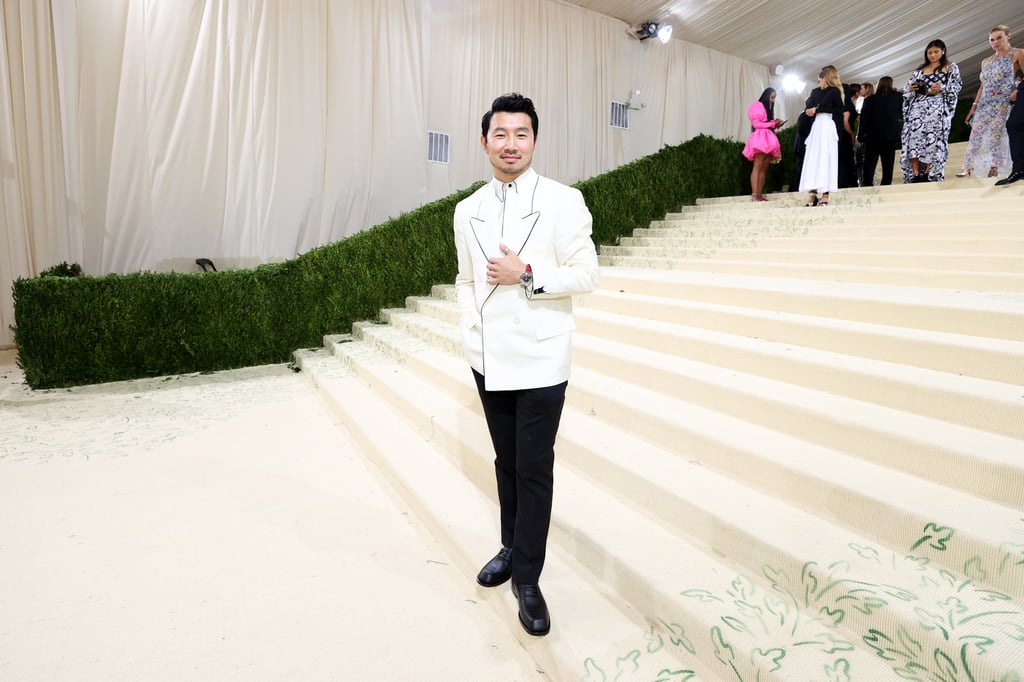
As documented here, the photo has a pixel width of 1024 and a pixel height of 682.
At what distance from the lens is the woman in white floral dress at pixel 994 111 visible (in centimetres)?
461

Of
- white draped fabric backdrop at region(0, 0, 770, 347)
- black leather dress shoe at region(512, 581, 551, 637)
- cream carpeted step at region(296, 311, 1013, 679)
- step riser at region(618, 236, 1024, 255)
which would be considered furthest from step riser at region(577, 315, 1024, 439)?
white draped fabric backdrop at region(0, 0, 770, 347)

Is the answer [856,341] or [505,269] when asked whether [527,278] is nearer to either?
[505,269]

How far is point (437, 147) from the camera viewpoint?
26.6 feet

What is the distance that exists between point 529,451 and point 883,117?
6395 millimetres

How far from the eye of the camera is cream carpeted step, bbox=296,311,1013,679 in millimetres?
1467

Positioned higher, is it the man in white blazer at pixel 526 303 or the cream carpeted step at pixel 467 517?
the man in white blazer at pixel 526 303

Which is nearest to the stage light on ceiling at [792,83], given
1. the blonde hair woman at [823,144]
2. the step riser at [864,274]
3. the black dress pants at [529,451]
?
the blonde hair woman at [823,144]

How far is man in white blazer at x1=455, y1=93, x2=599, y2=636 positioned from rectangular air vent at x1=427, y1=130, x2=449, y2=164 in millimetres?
6846

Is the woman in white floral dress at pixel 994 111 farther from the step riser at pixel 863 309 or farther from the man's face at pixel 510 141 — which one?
the man's face at pixel 510 141

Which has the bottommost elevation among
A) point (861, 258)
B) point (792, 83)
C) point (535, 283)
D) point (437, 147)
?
point (535, 283)

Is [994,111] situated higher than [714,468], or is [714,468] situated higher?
[994,111]

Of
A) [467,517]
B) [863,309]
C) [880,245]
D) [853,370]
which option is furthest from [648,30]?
[467,517]

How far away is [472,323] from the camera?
1.67 metres

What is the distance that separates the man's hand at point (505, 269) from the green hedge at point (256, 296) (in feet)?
14.6
